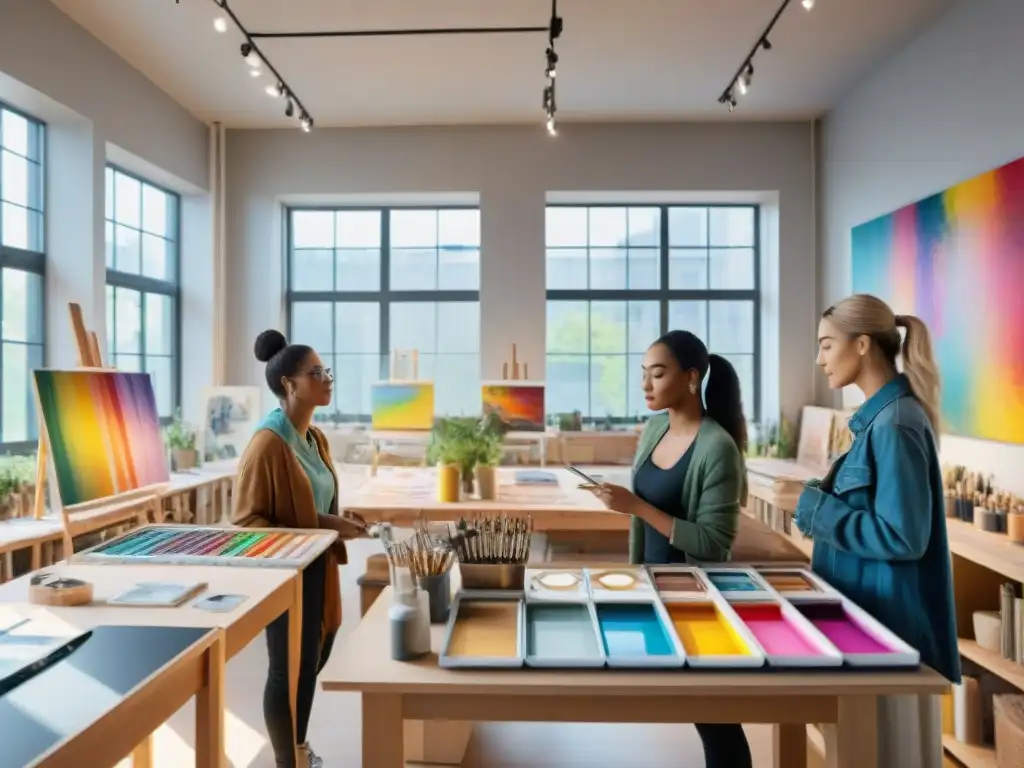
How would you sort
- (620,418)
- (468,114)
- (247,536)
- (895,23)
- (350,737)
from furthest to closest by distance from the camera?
(620,418) → (468,114) → (895,23) → (350,737) → (247,536)

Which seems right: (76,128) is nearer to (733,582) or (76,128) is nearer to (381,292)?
(381,292)

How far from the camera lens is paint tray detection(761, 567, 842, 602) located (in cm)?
175

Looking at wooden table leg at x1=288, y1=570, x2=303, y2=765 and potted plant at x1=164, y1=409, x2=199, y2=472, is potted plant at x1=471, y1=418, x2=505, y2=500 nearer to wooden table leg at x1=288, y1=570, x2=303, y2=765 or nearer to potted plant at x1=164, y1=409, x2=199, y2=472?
wooden table leg at x1=288, y1=570, x2=303, y2=765

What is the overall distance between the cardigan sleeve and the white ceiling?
10.1 feet

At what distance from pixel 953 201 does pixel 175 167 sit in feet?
17.6

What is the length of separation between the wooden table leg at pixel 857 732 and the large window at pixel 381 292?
17.3 feet

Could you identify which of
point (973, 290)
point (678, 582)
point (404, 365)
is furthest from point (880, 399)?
point (404, 365)

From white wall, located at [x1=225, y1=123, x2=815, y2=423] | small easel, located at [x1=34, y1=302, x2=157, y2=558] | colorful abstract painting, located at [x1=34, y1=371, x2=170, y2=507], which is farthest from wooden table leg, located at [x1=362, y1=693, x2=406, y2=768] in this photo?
white wall, located at [x1=225, y1=123, x2=815, y2=423]

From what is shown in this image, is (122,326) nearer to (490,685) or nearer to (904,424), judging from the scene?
(490,685)

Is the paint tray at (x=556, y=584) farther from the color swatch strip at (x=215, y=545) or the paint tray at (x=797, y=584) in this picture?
the color swatch strip at (x=215, y=545)

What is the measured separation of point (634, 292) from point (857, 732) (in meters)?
5.36

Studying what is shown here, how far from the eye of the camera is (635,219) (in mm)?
6547

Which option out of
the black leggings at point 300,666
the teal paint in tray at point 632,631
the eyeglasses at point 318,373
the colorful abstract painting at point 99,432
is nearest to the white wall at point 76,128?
the colorful abstract painting at point 99,432

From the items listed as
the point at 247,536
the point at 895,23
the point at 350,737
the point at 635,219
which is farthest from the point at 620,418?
the point at 247,536
